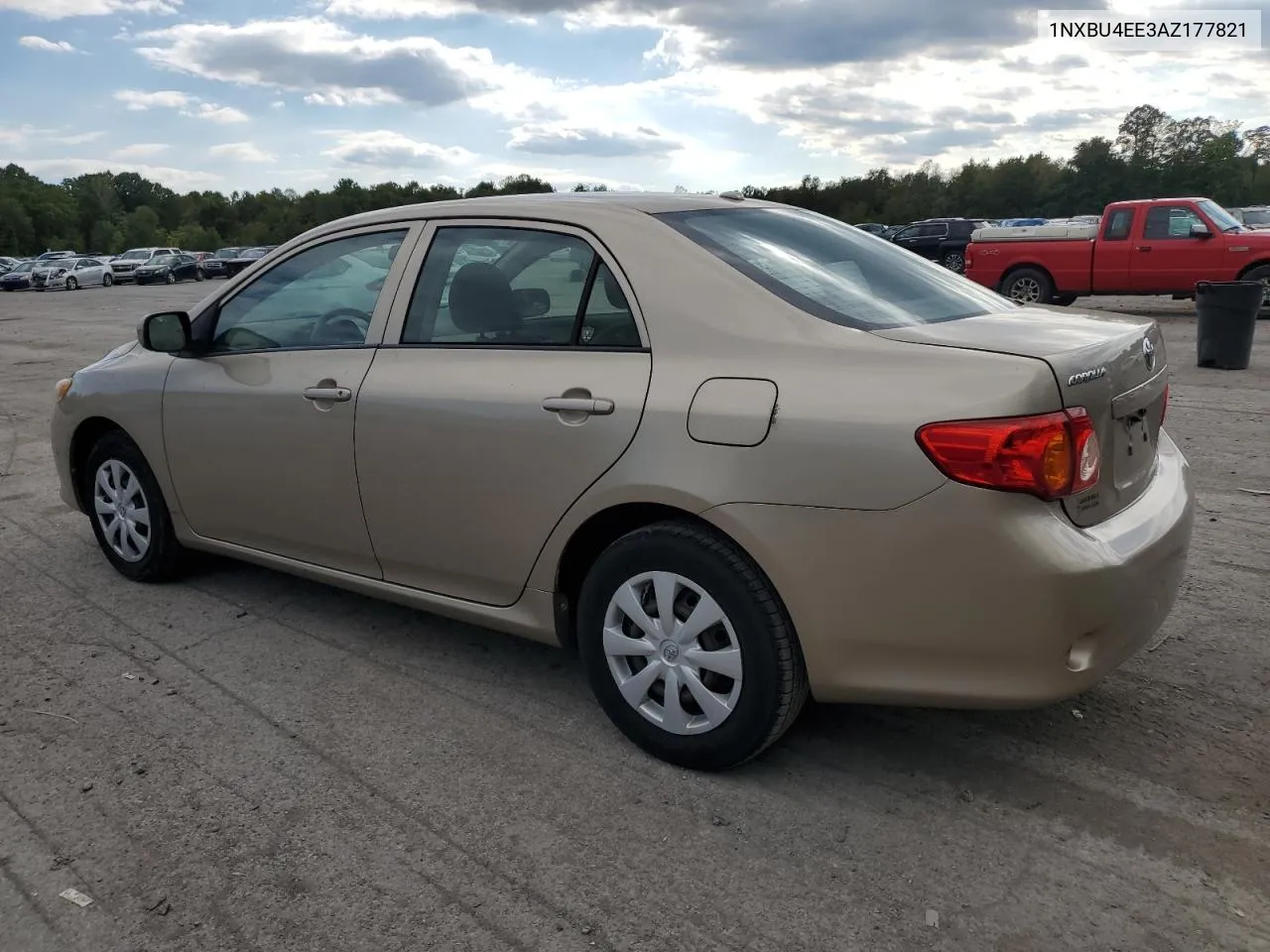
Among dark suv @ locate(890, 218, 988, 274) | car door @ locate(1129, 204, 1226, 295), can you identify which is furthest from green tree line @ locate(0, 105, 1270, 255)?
car door @ locate(1129, 204, 1226, 295)

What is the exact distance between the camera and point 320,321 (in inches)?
160

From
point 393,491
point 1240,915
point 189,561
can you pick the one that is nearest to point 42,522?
point 189,561

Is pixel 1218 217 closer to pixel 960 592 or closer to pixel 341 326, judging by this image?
pixel 341 326

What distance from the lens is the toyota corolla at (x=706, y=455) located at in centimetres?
261

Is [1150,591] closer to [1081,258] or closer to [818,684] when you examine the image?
[818,684]

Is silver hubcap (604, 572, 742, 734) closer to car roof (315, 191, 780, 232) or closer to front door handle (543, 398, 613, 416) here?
front door handle (543, 398, 613, 416)

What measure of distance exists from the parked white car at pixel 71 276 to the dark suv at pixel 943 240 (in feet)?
121

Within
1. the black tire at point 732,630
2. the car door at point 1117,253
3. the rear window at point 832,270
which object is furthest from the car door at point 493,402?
the car door at point 1117,253

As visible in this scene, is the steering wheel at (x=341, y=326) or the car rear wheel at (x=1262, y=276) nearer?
the steering wheel at (x=341, y=326)

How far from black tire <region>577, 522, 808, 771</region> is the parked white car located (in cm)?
5177

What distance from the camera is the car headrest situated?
3.52m

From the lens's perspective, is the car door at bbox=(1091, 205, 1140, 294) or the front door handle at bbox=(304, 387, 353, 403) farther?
the car door at bbox=(1091, 205, 1140, 294)

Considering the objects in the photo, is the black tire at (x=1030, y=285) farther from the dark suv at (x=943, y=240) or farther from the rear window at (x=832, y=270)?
the rear window at (x=832, y=270)

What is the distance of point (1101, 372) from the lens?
2.76 meters
